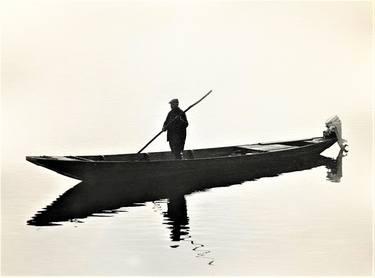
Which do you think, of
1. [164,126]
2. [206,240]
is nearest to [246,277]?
[206,240]

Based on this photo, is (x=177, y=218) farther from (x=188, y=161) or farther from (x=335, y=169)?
(x=335, y=169)

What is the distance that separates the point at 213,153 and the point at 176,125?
1.28 m

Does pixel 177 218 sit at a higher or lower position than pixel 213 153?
lower

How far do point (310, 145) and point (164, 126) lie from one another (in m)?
2.74

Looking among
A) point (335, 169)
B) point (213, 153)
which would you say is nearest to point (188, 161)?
point (213, 153)

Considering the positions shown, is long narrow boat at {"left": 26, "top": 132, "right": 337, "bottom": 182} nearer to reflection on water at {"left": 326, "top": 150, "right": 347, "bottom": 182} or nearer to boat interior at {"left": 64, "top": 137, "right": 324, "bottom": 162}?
boat interior at {"left": 64, "top": 137, "right": 324, "bottom": 162}

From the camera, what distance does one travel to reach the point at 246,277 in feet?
18.2

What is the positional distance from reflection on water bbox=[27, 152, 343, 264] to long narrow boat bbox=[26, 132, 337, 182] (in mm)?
87

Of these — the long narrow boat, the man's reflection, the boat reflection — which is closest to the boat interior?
the long narrow boat

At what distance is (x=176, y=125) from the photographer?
7.86 meters

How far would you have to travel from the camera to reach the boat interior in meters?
7.83

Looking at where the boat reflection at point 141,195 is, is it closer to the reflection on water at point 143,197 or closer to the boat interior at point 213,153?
the reflection on water at point 143,197

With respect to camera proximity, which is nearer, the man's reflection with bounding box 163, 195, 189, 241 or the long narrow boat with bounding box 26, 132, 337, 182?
the man's reflection with bounding box 163, 195, 189, 241

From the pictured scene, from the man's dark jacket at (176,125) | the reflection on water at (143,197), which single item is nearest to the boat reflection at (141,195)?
the reflection on water at (143,197)
